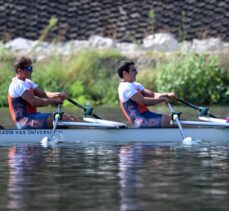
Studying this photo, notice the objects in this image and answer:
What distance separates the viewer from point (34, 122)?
2083 cm

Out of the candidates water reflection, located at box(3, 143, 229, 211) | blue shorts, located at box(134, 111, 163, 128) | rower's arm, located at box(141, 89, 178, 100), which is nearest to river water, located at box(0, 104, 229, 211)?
water reflection, located at box(3, 143, 229, 211)

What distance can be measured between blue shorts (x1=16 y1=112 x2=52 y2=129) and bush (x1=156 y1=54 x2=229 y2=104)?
474 inches

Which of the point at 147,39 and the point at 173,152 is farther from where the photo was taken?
the point at 147,39

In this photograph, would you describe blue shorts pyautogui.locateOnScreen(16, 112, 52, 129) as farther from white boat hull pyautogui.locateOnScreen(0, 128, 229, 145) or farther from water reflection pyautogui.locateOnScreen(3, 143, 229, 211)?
water reflection pyautogui.locateOnScreen(3, 143, 229, 211)

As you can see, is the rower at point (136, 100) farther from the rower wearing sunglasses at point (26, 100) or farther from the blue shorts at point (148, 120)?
the rower wearing sunglasses at point (26, 100)

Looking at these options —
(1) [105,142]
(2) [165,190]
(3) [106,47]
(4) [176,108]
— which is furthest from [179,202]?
(3) [106,47]

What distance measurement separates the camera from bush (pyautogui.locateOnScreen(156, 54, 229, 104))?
107ft

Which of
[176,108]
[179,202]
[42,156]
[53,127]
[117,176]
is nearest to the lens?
[179,202]

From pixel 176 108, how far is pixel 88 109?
973 cm

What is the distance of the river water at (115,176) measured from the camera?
43.6 ft

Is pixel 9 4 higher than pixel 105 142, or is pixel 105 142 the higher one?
pixel 9 4

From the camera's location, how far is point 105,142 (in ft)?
68.2

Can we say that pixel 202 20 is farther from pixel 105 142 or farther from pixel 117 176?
pixel 117 176

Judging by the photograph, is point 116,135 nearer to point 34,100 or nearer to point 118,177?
point 34,100
